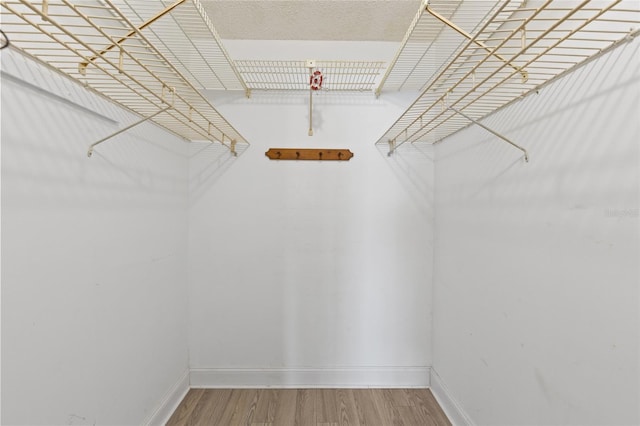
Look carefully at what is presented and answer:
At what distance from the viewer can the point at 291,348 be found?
1760 millimetres

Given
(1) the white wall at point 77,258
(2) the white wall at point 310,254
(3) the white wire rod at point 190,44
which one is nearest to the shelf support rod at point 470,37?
(2) the white wall at point 310,254

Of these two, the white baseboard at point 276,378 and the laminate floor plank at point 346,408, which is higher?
the white baseboard at point 276,378

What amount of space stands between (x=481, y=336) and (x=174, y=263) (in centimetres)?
155

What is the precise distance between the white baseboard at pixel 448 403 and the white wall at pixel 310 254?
8cm

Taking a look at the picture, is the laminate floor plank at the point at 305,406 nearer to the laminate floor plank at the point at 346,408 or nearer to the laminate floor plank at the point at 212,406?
the laminate floor plank at the point at 346,408

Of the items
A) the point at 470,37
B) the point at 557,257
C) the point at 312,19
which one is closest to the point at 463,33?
the point at 470,37

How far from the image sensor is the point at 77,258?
3.07 feet

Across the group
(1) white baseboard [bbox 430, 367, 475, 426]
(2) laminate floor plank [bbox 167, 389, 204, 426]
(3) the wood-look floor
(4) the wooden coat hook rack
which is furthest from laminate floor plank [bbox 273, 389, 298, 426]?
(4) the wooden coat hook rack

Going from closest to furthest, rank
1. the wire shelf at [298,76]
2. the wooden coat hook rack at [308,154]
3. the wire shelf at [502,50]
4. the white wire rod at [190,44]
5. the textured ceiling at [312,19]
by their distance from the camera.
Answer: the wire shelf at [502,50], the white wire rod at [190,44], the textured ceiling at [312,19], the wire shelf at [298,76], the wooden coat hook rack at [308,154]

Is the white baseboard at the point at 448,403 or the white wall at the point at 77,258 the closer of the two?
the white wall at the point at 77,258

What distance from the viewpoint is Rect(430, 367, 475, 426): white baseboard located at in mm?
1387

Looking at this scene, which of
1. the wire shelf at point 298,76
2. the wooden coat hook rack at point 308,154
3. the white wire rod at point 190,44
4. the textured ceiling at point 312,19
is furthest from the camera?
the wooden coat hook rack at point 308,154

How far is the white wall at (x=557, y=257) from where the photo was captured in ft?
2.29

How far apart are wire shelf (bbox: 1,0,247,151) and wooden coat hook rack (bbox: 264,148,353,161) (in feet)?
0.74
